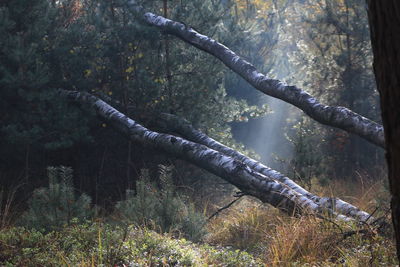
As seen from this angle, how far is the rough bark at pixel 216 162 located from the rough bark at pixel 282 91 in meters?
1.48

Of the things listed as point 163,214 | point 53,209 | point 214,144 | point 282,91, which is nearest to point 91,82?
point 214,144

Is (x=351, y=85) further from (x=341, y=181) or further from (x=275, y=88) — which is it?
(x=275, y=88)

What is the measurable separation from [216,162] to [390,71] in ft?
19.5

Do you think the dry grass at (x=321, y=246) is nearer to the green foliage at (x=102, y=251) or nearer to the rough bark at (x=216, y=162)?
the rough bark at (x=216, y=162)

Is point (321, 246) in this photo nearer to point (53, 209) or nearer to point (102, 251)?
point (102, 251)

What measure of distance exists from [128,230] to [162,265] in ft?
3.64

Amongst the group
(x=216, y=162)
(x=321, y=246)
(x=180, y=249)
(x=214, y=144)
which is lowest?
(x=214, y=144)

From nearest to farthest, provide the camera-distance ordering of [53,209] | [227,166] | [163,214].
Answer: [53,209]
[163,214]
[227,166]

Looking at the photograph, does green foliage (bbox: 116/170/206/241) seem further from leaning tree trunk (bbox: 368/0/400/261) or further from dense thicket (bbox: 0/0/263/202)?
leaning tree trunk (bbox: 368/0/400/261)

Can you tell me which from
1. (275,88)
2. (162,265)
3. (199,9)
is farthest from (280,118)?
(162,265)

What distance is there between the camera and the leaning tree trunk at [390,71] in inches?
94.3

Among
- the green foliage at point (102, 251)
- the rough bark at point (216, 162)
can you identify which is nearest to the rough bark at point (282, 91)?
the rough bark at point (216, 162)

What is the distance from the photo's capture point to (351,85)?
12.2m

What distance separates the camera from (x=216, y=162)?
8281 mm
